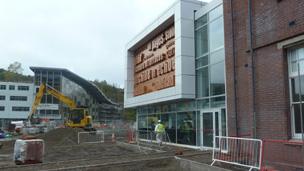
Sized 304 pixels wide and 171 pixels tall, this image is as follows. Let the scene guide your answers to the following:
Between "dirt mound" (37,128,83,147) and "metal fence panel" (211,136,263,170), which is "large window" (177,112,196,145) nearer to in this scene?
"metal fence panel" (211,136,263,170)

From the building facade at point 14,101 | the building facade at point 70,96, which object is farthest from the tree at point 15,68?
the building facade at point 14,101

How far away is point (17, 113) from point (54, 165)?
78894 mm

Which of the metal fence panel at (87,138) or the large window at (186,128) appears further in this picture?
the metal fence panel at (87,138)

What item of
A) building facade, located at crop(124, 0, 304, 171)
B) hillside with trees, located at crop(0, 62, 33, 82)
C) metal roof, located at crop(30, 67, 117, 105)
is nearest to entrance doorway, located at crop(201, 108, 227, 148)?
building facade, located at crop(124, 0, 304, 171)

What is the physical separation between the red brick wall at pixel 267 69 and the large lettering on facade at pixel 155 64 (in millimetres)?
8267

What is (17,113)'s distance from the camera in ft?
286

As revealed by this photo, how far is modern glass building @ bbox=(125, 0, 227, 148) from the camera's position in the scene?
18938 mm

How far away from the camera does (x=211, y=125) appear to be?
19.2 metres

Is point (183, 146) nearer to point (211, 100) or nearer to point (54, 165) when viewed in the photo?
point (211, 100)

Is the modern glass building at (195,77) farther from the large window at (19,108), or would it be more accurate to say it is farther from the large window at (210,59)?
the large window at (19,108)

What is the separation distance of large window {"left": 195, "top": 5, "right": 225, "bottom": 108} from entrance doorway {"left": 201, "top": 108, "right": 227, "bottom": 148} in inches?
16.4

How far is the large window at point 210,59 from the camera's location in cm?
1867

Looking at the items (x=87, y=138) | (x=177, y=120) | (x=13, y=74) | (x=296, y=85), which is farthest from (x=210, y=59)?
(x=13, y=74)

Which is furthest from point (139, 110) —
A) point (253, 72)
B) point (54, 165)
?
point (253, 72)
